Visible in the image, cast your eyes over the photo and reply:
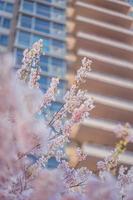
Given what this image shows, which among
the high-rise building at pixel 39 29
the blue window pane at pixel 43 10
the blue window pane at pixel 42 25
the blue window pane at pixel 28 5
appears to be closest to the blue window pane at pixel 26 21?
the high-rise building at pixel 39 29

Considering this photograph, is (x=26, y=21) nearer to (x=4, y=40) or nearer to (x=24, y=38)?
(x=24, y=38)

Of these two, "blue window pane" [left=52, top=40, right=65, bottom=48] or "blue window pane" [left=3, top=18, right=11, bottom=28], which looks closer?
"blue window pane" [left=52, top=40, right=65, bottom=48]

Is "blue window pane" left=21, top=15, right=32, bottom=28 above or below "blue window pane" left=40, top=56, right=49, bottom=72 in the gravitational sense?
above

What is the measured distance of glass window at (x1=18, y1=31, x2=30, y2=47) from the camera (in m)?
24.8

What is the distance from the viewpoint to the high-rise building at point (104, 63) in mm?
22734

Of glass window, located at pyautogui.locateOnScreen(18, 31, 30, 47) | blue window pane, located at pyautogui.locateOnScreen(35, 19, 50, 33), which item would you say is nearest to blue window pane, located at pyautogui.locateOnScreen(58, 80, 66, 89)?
glass window, located at pyautogui.locateOnScreen(18, 31, 30, 47)

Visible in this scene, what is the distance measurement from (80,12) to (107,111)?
9557 mm

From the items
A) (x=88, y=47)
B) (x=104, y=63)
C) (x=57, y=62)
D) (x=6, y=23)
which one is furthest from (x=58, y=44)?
(x=6, y=23)

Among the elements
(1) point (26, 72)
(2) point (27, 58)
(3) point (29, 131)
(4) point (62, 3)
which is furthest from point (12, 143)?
(4) point (62, 3)

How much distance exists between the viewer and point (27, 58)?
5.49 meters

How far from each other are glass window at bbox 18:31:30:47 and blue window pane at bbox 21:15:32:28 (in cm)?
80

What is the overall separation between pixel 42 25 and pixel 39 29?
0.61 metres

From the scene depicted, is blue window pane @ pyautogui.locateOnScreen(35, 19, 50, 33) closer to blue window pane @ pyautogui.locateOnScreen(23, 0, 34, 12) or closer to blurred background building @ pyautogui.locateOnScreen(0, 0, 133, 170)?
blurred background building @ pyautogui.locateOnScreen(0, 0, 133, 170)

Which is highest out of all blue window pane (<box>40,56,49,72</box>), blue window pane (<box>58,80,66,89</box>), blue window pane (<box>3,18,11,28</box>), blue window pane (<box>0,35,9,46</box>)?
blue window pane (<box>3,18,11,28</box>)
